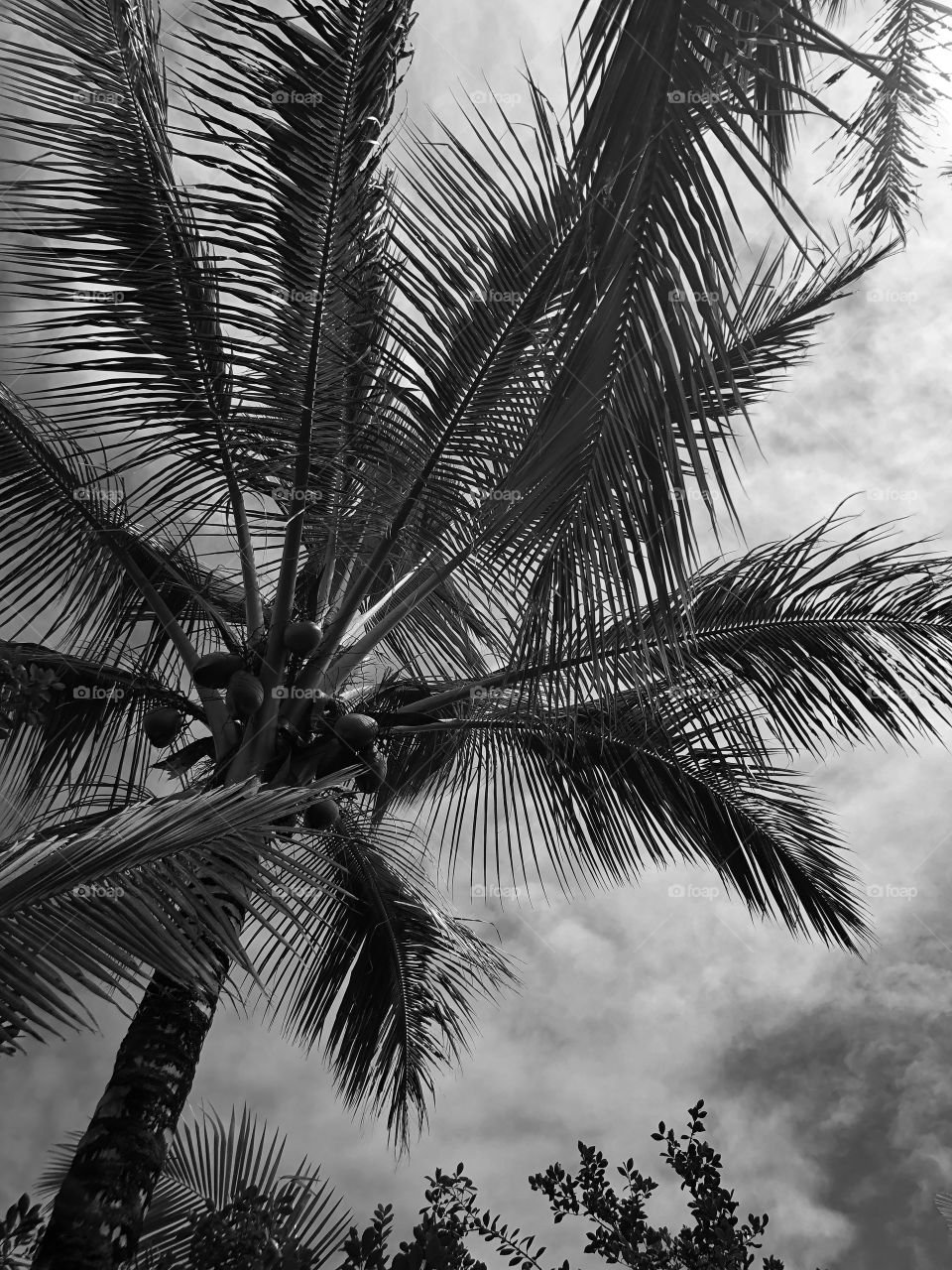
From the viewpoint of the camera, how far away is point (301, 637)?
413 cm

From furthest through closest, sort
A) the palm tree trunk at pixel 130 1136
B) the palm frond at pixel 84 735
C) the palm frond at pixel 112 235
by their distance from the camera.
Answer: the palm frond at pixel 84 735 → the palm frond at pixel 112 235 → the palm tree trunk at pixel 130 1136

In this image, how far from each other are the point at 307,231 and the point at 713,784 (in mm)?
3184

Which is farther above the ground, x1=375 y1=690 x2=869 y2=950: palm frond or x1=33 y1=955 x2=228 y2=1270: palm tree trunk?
x1=375 y1=690 x2=869 y2=950: palm frond

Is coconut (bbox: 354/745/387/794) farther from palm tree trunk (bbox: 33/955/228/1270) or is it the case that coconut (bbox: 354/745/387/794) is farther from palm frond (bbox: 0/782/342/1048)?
palm frond (bbox: 0/782/342/1048)

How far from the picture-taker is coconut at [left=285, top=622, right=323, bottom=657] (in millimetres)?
4133

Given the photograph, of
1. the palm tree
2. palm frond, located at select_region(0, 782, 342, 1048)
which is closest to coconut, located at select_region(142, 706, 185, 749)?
the palm tree

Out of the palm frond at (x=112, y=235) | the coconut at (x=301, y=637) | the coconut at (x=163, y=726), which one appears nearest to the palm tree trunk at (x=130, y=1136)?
the coconut at (x=163, y=726)

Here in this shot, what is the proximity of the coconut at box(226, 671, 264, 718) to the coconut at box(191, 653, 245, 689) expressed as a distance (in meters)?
0.06

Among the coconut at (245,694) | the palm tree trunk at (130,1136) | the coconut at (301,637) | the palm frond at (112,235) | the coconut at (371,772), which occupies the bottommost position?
the palm tree trunk at (130,1136)

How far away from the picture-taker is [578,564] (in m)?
3.16

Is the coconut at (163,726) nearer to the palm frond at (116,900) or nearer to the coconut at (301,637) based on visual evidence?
the coconut at (301,637)

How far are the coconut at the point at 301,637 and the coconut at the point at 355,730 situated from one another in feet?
1.05

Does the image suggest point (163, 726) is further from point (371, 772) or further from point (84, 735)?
point (84, 735)

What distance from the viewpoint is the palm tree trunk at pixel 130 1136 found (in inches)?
120
